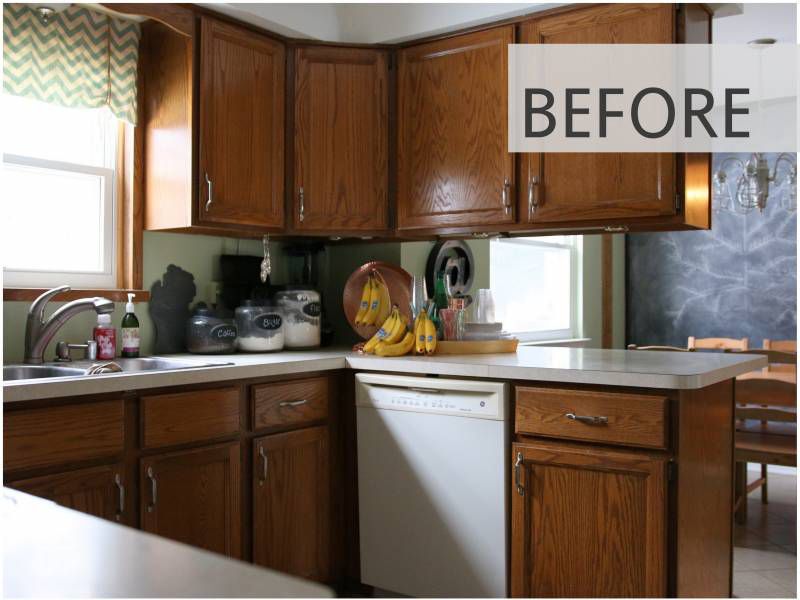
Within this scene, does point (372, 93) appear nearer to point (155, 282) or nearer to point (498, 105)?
point (498, 105)

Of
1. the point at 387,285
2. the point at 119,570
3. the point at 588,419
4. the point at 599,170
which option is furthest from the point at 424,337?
the point at 119,570

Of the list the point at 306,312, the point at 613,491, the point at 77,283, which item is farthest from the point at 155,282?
the point at 613,491

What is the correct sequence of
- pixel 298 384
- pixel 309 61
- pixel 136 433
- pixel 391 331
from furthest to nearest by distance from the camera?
pixel 309 61, pixel 391 331, pixel 298 384, pixel 136 433

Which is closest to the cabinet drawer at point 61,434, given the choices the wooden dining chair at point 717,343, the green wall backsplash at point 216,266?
the green wall backsplash at point 216,266

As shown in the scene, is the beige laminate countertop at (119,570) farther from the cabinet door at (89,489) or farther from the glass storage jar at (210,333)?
the glass storage jar at (210,333)

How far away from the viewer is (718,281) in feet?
17.9

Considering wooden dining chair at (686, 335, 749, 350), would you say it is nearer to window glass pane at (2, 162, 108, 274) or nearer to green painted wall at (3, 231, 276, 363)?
green painted wall at (3, 231, 276, 363)

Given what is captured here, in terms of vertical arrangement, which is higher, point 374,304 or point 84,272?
point 84,272

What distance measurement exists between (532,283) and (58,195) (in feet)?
10.7

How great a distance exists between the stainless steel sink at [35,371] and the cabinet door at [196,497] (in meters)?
0.43

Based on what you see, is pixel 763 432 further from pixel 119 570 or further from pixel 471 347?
pixel 119 570

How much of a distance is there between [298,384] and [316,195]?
2.72 ft

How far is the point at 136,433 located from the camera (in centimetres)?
217

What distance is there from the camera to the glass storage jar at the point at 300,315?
3186 millimetres
